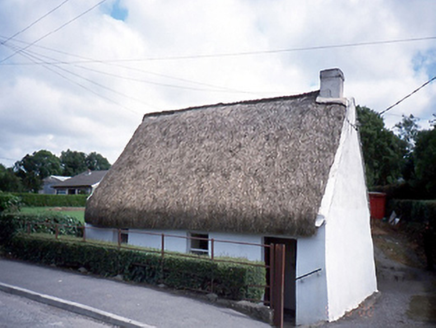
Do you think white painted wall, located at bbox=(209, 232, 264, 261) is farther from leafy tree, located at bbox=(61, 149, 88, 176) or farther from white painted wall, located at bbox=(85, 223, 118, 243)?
leafy tree, located at bbox=(61, 149, 88, 176)

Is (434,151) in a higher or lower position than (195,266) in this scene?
higher

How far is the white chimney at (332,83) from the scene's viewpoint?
543 inches

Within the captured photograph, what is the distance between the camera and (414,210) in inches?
971

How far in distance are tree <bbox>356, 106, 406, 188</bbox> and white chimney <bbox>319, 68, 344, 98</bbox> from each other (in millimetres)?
26170

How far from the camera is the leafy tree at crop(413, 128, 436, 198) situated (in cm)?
2645

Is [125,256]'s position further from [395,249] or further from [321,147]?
[395,249]

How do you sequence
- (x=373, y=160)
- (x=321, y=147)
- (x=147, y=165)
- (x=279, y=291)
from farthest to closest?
(x=373, y=160)
(x=147, y=165)
(x=321, y=147)
(x=279, y=291)

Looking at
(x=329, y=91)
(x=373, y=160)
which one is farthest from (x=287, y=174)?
(x=373, y=160)

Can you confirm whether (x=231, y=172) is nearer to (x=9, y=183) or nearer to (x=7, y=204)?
(x=7, y=204)

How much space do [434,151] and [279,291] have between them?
852 inches

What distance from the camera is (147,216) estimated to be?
13273 mm

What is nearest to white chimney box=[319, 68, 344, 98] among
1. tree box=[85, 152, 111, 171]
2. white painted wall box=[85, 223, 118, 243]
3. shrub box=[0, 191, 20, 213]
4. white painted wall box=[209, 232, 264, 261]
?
white painted wall box=[209, 232, 264, 261]

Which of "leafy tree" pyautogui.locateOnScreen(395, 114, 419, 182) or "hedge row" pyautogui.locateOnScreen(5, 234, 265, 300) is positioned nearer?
"hedge row" pyautogui.locateOnScreen(5, 234, 265, 300)

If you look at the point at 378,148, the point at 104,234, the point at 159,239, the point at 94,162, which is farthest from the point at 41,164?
the point at 159,239
